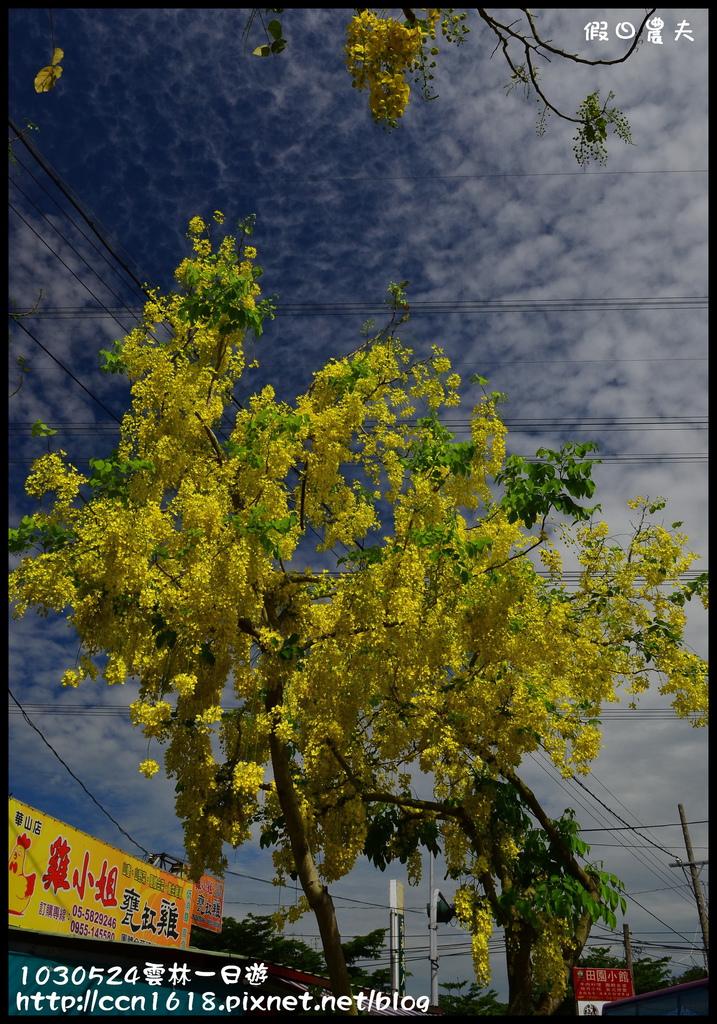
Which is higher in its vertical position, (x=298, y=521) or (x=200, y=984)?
(x=298, y=521)

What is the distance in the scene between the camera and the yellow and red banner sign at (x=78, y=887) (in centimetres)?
914

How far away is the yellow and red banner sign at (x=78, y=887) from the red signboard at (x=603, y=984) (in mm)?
5708

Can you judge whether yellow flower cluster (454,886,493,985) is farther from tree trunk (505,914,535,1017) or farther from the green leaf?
the green leaf

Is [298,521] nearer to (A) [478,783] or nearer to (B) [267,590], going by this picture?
(B) [267,590]

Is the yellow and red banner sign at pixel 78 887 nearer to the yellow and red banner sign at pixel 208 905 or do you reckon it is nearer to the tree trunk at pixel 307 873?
the tree trunk at pixel 307 873

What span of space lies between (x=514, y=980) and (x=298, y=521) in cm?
532

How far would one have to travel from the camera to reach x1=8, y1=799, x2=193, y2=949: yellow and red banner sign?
30.0 feet

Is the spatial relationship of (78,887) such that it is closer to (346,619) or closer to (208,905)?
(346,619)

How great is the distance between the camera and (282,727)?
22.0 ft

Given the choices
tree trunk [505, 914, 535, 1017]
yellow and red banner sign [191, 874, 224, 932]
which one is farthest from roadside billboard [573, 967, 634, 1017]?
yellow and red banner sign [191, 874, 224, 932]

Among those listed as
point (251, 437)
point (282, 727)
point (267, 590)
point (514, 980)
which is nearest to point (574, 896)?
point (514, 980)

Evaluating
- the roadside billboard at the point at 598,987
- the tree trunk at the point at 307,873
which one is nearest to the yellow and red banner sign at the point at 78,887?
the tree trunk at the point at 307,873

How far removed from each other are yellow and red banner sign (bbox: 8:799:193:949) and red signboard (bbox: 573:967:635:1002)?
18.7 feet

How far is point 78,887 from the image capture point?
10.2 metres
